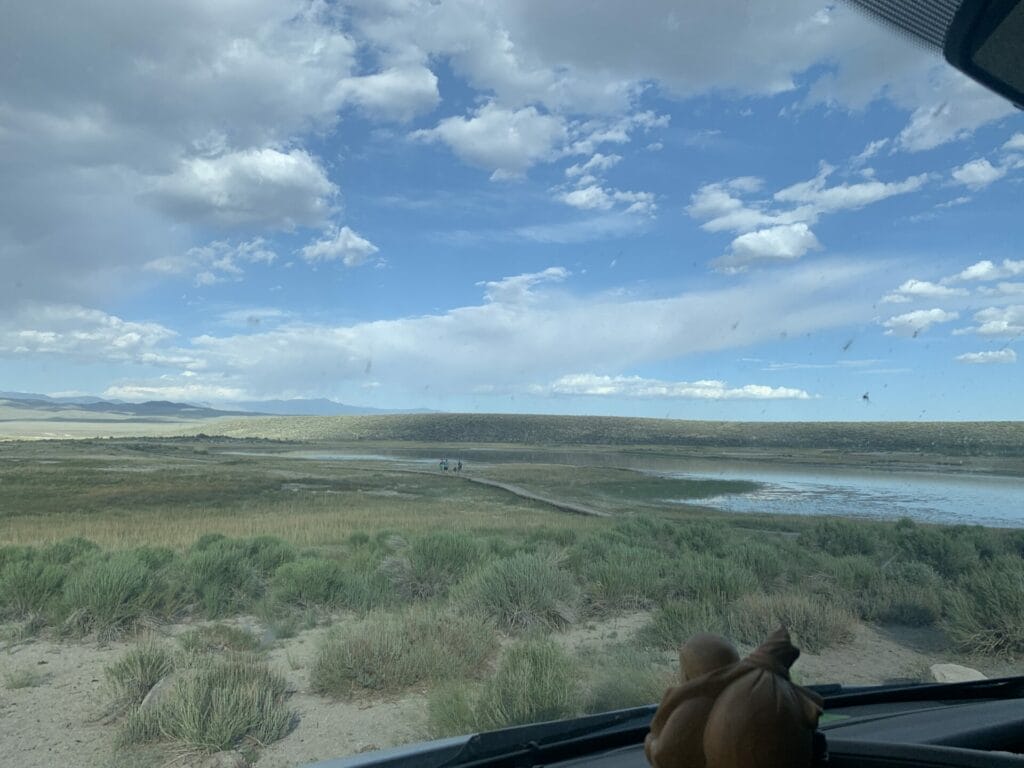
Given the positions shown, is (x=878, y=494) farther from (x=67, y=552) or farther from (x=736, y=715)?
(x=736, y=715)

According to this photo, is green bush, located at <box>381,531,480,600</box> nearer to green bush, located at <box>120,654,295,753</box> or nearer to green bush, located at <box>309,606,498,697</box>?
green bush, located at <box>309,606,498,697</box>

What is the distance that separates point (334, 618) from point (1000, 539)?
524 inches

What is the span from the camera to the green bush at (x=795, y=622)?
855cm

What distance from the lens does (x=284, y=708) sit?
22.2 ft

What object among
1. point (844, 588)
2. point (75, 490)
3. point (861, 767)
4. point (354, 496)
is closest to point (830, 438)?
point (354, 496)

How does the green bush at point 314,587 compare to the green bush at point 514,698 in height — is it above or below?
below

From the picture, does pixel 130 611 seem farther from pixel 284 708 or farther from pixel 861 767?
pixel 861 767

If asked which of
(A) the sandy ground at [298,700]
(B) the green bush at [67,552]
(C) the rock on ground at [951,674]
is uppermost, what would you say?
(C) the rock on ground at [951,674]

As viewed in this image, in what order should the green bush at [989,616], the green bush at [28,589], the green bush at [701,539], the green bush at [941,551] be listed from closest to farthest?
the green bush at [989,616] < the green bush at [28,589] < the green bush at [941,551] < the green bush at [701,539]

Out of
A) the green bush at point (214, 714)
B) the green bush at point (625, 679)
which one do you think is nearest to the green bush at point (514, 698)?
the green bush at point (625, 679)

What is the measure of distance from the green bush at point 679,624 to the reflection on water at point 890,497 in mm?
18050

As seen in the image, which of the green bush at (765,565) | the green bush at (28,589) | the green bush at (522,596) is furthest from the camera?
the green bush at (765,565)

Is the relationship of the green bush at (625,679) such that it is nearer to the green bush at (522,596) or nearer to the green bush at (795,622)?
the green bush at (795,622)

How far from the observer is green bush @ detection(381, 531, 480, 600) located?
1159 cm
